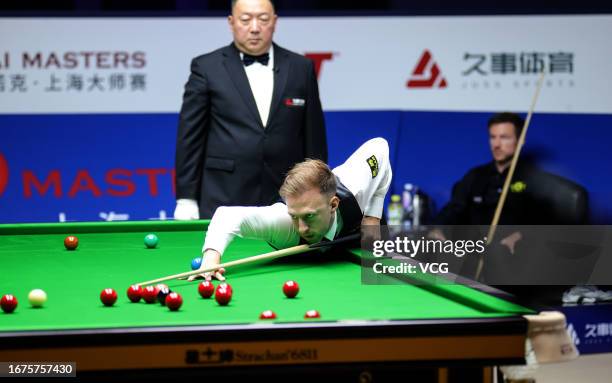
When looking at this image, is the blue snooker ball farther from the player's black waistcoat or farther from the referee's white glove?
the referee's white glove

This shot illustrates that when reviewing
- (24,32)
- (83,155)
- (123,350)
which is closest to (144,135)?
(83,155)

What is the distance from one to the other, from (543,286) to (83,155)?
269 cm

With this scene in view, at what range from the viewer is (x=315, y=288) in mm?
2609

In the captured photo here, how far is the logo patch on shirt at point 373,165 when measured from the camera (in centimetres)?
375

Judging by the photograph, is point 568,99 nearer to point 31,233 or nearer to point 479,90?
point 479,90

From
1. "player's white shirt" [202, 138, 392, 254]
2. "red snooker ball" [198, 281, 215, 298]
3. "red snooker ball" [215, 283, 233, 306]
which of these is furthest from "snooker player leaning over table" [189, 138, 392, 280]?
"red snooker ball" [215, 283, 233, 306]

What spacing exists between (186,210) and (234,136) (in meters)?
0.37

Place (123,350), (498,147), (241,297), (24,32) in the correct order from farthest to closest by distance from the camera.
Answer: (24,32) < (498,147) < (241,297) < (123,350)

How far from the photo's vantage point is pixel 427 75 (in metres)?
5.80

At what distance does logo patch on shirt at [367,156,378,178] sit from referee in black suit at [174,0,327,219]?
1.78 ft

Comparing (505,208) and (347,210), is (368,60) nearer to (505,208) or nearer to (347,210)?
(505,208)

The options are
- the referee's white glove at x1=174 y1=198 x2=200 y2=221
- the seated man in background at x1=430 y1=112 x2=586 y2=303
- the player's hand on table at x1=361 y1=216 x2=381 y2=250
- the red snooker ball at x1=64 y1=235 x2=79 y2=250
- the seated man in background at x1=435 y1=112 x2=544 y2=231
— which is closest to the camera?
the player's hand on table at x1=361 y1=216 x2=381 y2=250

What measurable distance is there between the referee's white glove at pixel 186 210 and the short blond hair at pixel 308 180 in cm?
124

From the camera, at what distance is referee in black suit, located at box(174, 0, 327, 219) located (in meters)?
4.24
